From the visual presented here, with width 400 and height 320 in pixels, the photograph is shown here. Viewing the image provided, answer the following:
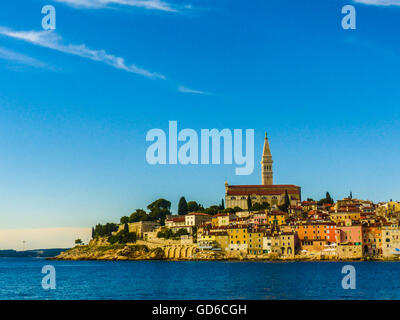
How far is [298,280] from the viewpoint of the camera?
35.6 m

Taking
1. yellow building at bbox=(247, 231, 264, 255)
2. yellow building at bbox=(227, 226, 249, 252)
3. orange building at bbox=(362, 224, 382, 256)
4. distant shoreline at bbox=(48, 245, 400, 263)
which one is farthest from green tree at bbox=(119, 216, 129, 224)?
orange building at bbox=(362, 224, 382, 256)

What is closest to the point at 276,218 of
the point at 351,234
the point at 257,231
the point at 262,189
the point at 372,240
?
the point at 257,231

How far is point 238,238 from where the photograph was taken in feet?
Result: 238

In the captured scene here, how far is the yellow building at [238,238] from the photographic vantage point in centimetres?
7194

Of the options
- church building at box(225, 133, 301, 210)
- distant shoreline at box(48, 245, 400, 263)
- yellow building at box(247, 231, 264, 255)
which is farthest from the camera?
church building at box(225, 133, 301, 210)

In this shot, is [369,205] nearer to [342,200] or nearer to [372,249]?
[342,200]

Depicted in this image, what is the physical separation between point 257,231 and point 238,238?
10.5 feet

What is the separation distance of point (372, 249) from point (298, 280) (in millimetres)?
30567

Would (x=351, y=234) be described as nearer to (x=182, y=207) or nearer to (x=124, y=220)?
(x=182, y=207)

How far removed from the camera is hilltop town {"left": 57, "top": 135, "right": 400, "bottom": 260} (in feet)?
207

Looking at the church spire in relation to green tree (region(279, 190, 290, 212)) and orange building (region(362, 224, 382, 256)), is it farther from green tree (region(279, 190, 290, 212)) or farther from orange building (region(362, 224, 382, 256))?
orange building (region(362, 224, 382, 256))

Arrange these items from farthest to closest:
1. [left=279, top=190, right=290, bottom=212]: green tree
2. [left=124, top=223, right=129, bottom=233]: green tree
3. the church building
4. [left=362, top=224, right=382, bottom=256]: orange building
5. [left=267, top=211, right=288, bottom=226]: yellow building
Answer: the church building < [left=124, top=223, right=129, bottom=233]: green tree < [left=279, top=190, right=290, bottom=212]: green tree < [left=267, top=211, right=288, bottom=226]: yellow building < [left=362, top=224, right=382, bottom=256]: orange building
